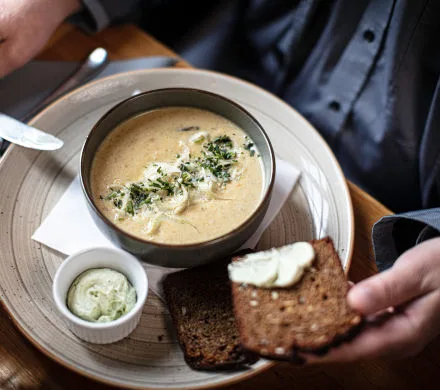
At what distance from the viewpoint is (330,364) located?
5.34 ft

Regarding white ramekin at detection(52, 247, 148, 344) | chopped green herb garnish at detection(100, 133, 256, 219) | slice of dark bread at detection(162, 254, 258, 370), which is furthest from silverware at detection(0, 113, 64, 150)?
slice of dark bread at detection(162, 254, 258, 370)

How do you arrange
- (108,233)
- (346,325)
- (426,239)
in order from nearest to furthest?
(346,325) < (108,233) < (426,239)

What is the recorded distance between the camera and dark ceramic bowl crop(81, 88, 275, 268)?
5.14ft

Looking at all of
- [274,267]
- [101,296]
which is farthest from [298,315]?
[101,296]

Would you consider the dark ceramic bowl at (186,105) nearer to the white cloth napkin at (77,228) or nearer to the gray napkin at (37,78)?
the white cloth napkin at (77,228)

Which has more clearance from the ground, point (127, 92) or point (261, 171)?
point (127, 92)

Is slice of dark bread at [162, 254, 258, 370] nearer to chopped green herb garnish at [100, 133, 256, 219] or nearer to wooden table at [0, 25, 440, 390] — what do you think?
wooden table at [0, 25, 440, 390]

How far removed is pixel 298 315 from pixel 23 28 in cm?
152

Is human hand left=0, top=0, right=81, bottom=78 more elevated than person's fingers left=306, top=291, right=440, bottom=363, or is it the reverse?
human hand left=0, top=0, right=81, bottom=78

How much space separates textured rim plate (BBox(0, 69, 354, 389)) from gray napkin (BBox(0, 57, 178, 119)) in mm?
130

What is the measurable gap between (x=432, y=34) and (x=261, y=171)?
33.6 inches

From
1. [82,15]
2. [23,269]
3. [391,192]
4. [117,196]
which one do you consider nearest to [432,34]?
[391,192]

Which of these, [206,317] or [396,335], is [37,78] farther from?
[396,335]

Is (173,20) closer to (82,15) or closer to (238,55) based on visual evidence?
(238,55)
